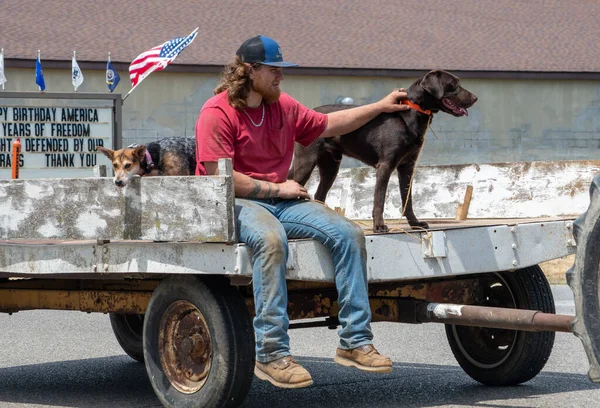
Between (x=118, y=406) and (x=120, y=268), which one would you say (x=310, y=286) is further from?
(x=118, y=406)

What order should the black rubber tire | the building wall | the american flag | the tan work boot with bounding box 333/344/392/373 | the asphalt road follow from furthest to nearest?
the building wall → the american flag → the asphalt road → the tan work boot with bounding box 333/344/392/373 → the black rubber tire

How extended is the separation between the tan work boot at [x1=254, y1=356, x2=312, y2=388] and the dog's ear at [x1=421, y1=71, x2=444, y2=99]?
2482 mm

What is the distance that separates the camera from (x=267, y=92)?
612 centimetres

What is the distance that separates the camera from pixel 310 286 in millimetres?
6062

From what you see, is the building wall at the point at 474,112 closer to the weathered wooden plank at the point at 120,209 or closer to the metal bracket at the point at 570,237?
the weathered wooden plank at the point at 120,209

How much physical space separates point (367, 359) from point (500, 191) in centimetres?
375

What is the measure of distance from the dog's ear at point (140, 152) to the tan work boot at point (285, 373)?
3.99 metres

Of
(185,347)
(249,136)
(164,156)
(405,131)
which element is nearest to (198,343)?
(185,347)

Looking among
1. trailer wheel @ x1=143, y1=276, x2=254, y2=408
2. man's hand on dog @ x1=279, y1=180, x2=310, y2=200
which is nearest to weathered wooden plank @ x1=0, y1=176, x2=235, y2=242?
trailer wheel @ x1=143, y1=276, x2=254, y2=408

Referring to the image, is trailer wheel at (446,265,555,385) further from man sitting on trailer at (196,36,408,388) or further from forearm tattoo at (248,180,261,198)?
forearm tattoo at (248,180,261,198)

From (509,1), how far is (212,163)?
2997 cm

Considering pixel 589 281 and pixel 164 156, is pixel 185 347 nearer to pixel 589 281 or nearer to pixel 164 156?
pixel 589 281

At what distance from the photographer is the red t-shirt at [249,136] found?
5941mm

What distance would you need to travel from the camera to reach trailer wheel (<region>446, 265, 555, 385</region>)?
667 centimetres
